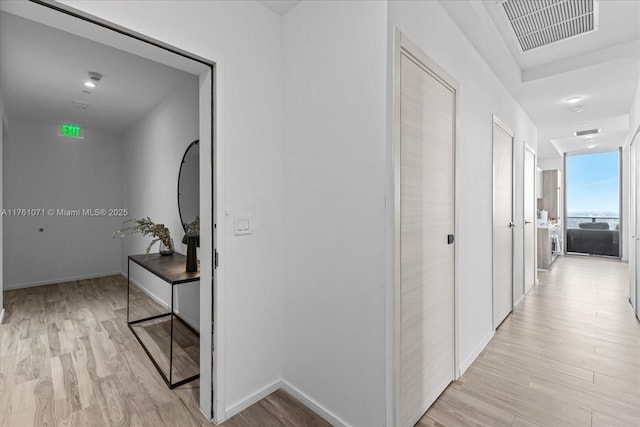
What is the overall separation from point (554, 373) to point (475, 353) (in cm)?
52

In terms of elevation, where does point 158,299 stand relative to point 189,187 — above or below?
below

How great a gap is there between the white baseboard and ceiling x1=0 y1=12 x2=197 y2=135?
281 cm

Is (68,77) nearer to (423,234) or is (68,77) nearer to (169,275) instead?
(169,275)

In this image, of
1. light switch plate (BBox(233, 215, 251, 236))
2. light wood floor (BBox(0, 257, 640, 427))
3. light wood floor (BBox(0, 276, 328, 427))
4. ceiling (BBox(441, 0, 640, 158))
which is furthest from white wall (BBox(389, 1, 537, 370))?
Answer: light wood floor (BBox(0, 276, 328, 427))

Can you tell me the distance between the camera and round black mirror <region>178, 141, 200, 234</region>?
300cm

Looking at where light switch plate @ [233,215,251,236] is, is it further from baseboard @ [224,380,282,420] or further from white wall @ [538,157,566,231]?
white wall @ [538,157,566,231]

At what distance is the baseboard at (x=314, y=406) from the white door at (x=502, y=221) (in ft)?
6.60

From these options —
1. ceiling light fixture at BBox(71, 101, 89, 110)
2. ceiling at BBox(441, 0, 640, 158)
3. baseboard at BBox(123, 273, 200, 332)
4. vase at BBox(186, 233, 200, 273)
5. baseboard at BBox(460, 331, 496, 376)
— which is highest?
ceiling at BBox(441, 0, 640, 158)

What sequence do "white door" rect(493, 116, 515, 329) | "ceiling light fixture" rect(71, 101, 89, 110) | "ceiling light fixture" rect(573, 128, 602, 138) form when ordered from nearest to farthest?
1. "white door" rect(493, 116, 515, 329)
2. "ceiling light fixture" rect(71, 101, 89, 110)
3. "ceiling light fixture" rect(573, 128, 602, 138)

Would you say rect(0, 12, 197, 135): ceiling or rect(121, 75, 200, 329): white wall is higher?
rect(0, 12, 197, 135): ceiling

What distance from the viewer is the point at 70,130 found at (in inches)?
195

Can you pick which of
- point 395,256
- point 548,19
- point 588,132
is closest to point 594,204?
point 588,132

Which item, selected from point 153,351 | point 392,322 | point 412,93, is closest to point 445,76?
point 412,93

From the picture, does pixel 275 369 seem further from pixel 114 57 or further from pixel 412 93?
pixel 114 57
